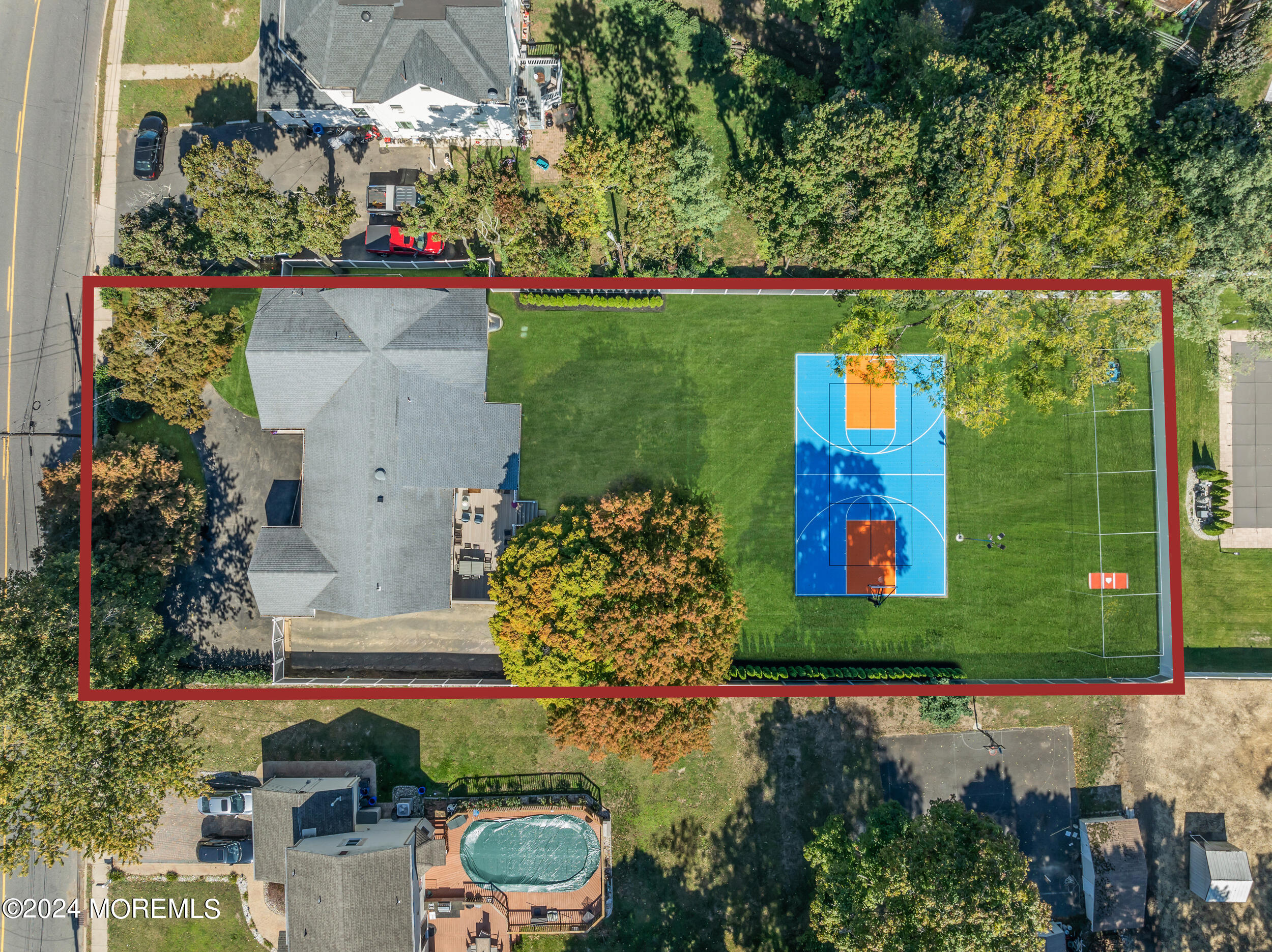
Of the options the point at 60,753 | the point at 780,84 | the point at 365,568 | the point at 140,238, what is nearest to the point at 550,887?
the point at 365,568

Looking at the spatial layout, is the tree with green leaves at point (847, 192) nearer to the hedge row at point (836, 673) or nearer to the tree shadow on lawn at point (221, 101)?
the hedge row at point (836, 673)

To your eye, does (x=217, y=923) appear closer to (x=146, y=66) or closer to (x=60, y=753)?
(x=60, y=753)

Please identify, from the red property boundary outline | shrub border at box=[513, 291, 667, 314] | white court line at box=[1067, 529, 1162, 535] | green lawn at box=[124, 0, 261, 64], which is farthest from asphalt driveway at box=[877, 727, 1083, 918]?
green lawn at box=[124, 0, 261, 64]

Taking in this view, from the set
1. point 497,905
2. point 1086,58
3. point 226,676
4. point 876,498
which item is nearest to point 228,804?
point 226,676

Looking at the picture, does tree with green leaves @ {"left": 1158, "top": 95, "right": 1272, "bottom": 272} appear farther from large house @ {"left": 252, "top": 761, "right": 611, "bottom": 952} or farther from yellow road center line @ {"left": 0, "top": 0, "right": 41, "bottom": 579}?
yellow road center line @ {"left": 0, "top": 0, "right": 41, "bottom": 579}

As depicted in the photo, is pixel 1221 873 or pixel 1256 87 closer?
pixel 1221 873

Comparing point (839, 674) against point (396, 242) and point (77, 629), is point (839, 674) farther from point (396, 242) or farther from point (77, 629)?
point (77, 629)
